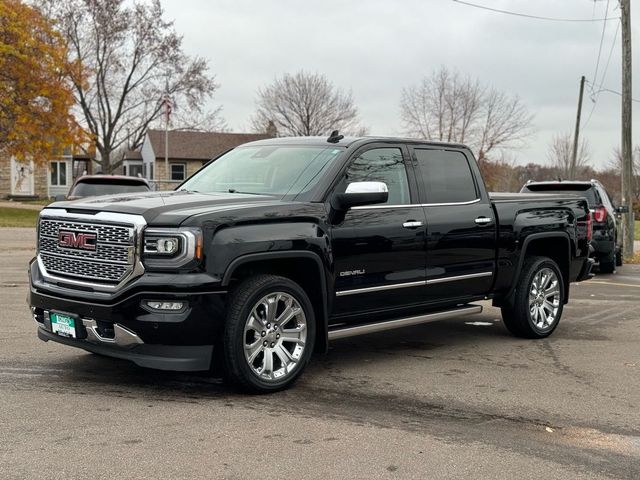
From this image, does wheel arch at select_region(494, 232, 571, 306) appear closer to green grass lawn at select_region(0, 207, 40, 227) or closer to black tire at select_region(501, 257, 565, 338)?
black tire at select_region(501, 257, 565, 338)

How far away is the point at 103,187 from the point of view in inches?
572

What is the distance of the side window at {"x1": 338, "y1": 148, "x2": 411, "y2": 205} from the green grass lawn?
2233 cm

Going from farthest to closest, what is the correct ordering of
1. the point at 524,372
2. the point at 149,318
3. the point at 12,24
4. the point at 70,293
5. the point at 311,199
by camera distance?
Answer: the point at 12,24
the point at 524,372
the point at 311,199
the point at 70,293
the point at 149,318

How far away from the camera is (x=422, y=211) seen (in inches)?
276

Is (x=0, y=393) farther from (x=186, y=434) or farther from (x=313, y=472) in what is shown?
(x=313, y=472)

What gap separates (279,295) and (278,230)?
48cm

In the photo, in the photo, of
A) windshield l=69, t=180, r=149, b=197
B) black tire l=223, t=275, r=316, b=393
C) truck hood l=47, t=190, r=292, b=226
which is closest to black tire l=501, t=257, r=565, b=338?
black tire l=223, t=275, r=316, b=393

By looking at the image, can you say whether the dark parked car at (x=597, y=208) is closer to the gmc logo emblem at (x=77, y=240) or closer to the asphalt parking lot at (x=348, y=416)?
the asphalt parking lot at (x=348, y=416)

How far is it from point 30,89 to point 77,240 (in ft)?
101

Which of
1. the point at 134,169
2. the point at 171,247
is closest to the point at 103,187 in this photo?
the point at 171,247

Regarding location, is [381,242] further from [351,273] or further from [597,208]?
[597,208]

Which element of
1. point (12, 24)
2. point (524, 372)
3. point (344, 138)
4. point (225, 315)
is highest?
point (12, 24)

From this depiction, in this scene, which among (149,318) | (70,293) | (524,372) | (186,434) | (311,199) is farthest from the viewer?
(524,372)

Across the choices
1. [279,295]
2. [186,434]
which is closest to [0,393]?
[186,434]
